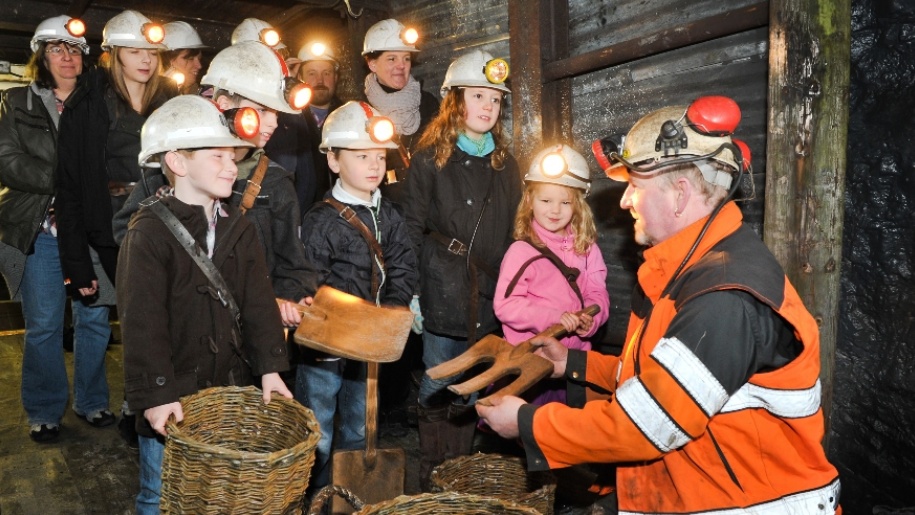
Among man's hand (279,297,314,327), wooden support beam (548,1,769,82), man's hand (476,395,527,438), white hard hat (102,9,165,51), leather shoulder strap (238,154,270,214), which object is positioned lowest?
man's hand (476,395,527,438)

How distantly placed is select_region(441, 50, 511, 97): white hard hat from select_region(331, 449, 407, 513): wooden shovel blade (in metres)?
2.42

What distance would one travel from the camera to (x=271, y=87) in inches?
152

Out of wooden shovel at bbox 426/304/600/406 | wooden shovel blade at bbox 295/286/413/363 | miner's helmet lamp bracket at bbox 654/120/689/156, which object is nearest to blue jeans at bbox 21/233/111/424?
wooden shovel blade at bbox 295/286/413/363

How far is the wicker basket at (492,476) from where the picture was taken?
3.66 m

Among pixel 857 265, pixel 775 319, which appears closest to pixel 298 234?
pixel 775 319

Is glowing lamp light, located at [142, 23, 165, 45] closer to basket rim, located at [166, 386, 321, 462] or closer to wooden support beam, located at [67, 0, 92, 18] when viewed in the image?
wooden support beam, located at [67, 0, 92, 18]

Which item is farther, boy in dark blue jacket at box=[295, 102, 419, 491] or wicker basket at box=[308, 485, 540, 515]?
boy in dark blue jacket at box=[295, 102, 419, 491]

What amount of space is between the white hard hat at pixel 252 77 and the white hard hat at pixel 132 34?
967 millimetres

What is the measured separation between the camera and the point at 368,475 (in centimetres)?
349

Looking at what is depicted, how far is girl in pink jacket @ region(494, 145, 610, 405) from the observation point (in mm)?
4031

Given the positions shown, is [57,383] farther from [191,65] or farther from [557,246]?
[557,246]

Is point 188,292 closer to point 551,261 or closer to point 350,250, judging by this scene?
point 350,250

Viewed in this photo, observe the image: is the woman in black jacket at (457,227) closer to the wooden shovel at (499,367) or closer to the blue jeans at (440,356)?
the blue jeans at (440,356)

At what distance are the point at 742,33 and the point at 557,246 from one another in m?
1.62
